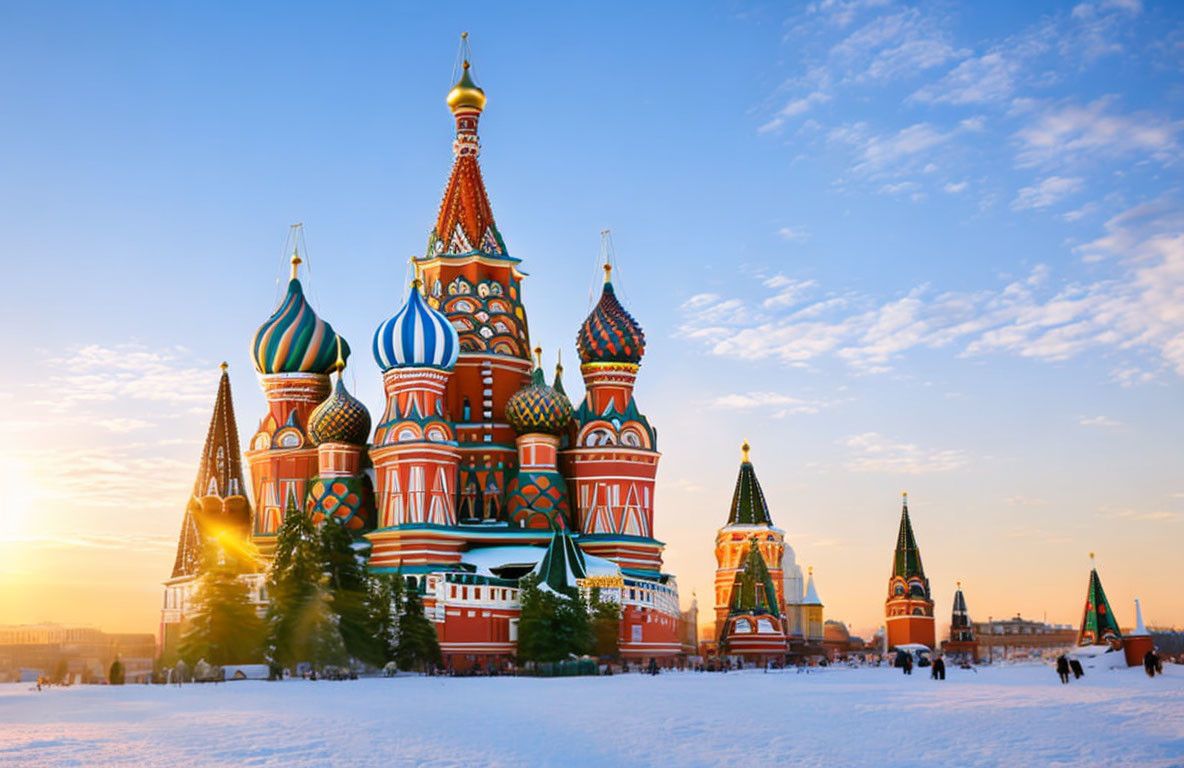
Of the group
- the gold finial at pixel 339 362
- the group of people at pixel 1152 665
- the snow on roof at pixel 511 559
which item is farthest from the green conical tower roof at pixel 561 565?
the group of people at pixel 1152 665

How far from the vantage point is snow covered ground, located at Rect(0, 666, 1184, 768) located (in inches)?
677

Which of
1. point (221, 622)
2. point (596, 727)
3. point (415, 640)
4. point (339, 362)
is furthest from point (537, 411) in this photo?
point (596, 727)

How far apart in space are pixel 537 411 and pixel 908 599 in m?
35.6

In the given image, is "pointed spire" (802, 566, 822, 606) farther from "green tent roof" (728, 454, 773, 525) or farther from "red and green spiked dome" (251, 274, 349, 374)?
"red and green spiked dome" (251, 274, 349, 374)

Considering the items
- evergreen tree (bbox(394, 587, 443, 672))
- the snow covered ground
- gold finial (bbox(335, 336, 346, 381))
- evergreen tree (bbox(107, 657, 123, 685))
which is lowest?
the snow covered ground

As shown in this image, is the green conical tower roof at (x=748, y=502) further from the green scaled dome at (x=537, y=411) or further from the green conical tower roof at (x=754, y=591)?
the green scaled dome at (x=537, y=411)

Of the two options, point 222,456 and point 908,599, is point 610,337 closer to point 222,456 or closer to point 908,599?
point 222,456

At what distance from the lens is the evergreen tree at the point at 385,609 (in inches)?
1688

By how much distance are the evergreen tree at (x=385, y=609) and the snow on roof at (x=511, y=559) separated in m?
5.97

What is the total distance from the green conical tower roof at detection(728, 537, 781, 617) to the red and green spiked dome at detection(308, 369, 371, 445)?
Result: 18.5 meters

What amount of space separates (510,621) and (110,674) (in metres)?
15.2

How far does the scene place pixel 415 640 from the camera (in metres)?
44.1

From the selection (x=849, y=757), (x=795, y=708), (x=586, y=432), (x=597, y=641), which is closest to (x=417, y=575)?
(x=597, y=641)

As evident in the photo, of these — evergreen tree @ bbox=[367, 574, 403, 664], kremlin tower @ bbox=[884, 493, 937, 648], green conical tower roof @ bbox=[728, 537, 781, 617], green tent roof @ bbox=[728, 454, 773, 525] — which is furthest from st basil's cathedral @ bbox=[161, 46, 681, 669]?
kremlin tower @ bbox=[884, 493, 937, 648]
